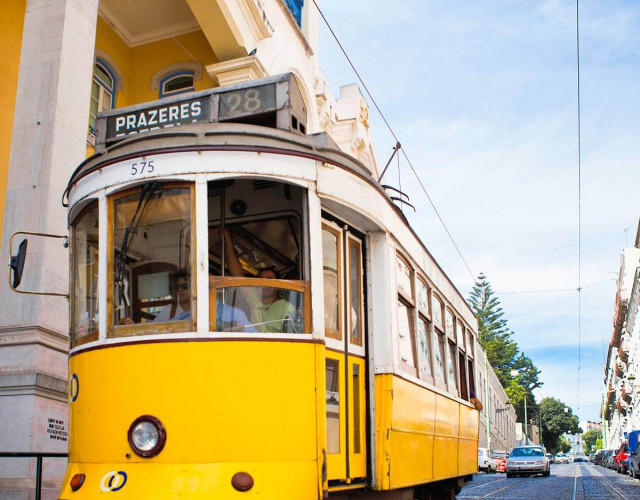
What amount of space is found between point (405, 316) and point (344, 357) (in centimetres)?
125

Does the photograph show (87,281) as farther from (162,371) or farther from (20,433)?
(20,433)

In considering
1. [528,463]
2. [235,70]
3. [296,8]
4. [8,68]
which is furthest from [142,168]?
[528,463]

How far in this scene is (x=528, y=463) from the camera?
30500 millimetres

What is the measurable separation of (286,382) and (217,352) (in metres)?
0.46

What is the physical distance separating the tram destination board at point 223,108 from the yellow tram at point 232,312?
14 millimetres

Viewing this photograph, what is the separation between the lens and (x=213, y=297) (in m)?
4.68

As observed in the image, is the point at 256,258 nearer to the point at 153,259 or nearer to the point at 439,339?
the point at 153,259

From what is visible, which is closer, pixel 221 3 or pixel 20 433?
pixel 20 433

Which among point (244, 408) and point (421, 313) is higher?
point (421, 313)

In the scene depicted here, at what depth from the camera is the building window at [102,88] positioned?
14062 mm

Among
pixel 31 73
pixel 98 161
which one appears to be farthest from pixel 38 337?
pixel 98 161

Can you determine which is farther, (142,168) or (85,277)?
(85,277)

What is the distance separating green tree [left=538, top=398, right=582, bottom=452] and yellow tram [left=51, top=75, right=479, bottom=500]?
125 m

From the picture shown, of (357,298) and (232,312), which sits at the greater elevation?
(357,298)
